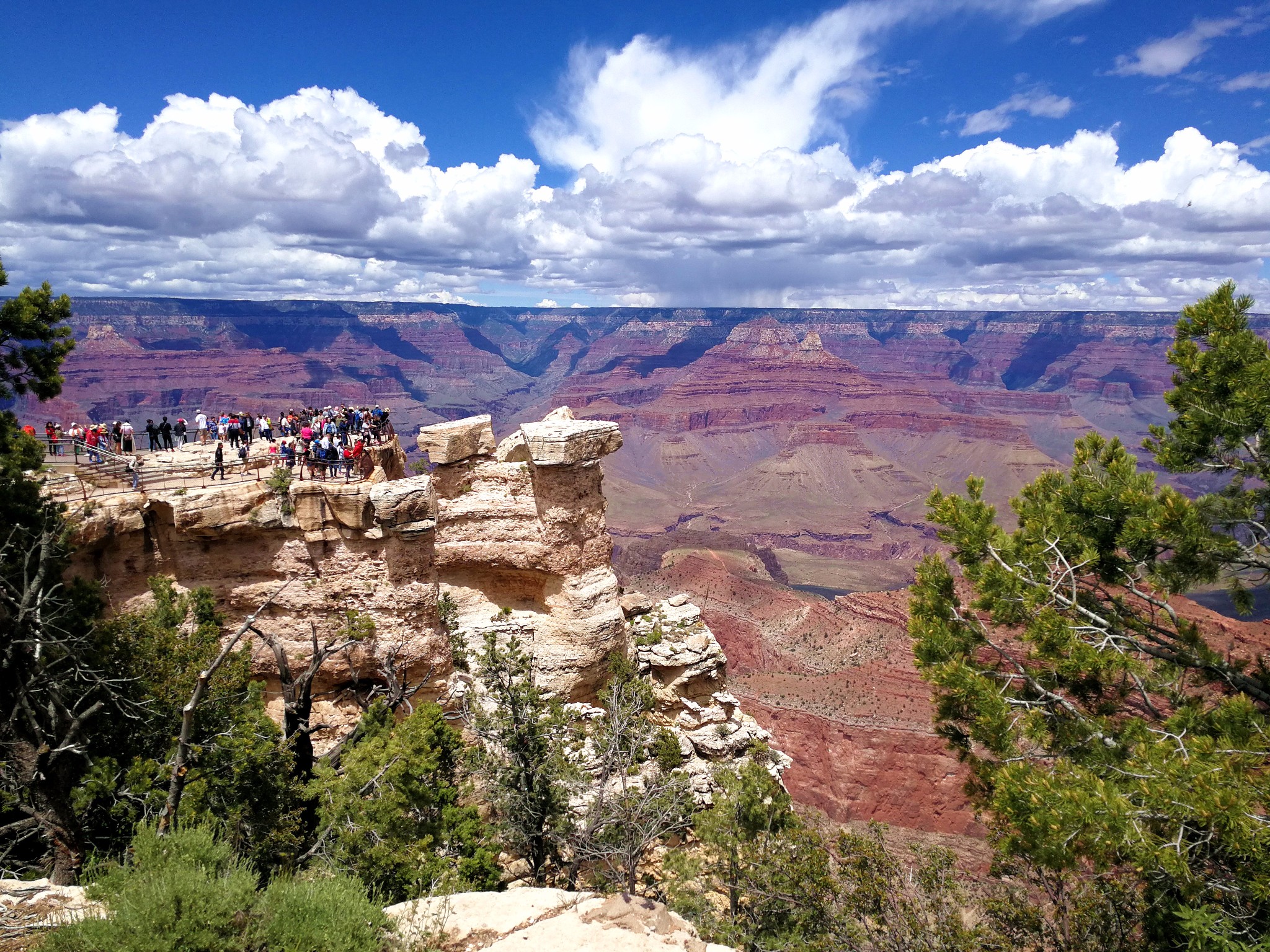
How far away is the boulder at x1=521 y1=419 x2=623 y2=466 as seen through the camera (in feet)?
67.2

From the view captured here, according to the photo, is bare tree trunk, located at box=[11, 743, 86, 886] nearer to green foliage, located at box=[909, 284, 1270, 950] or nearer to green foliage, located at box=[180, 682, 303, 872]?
green foliage, located at box=[180, 682, 303, 872]

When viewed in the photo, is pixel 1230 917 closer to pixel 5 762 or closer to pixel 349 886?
pixel 349 886

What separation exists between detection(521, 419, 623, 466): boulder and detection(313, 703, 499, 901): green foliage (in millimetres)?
7779

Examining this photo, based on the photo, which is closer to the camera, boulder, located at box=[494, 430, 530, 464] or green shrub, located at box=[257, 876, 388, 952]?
green shrub, located at box=[257, 876, 388, 952]

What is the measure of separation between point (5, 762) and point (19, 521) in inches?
171

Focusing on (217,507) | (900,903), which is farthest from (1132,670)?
(217,507)

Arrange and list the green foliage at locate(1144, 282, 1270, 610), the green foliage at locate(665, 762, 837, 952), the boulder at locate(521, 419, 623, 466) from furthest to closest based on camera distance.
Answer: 1. the boulder at locate(521, 419, 623, 466)
2. the green foliage at locate(665, 762, 837, 952)
3. the green foliage at locate(1144, 282, 1270, 610)

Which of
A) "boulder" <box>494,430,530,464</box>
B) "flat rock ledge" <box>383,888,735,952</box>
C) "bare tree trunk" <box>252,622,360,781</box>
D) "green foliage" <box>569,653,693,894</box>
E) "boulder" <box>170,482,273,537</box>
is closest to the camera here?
"flat rock ledge" <box>383,888,735,952</box>

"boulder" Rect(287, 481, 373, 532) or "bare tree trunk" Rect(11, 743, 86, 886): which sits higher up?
"boulder" Rect(287, 481, 373, 532)

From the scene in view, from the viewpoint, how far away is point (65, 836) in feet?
39.1

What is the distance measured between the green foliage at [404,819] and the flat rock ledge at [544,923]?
1.72 m

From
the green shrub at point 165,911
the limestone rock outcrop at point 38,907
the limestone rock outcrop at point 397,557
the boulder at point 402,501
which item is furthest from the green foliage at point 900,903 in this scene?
the boulder at point 402,501

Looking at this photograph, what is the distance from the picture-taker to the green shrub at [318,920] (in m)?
8.33

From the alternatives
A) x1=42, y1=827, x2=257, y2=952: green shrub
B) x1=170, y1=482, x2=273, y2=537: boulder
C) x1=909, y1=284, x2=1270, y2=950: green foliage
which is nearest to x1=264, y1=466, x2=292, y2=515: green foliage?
x1=170, y1=482, x2=273, y2=537: boulder
